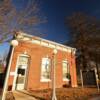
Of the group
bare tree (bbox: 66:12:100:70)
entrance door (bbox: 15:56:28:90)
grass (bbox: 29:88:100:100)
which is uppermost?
bare tree (bbox: 66:12:100:70)

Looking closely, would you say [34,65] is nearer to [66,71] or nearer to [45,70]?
[45,70]

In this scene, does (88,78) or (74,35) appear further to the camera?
(74,35)

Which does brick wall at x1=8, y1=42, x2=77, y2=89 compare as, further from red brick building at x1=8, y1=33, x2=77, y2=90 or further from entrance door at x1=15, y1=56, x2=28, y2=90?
entrance door at x1=15, y1=56, x2=28, y2=90

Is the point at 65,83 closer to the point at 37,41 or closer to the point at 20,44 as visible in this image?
the point at 37,41

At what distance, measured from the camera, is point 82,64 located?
26531 millimetres

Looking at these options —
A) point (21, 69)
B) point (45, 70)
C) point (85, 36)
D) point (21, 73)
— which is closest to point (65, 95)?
point (21, 73)

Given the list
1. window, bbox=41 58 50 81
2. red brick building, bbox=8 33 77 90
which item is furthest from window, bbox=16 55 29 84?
window, bbox=41 58 50 81

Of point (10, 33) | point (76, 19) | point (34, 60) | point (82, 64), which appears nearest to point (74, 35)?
point (76, 19)

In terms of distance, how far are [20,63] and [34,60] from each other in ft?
5.45

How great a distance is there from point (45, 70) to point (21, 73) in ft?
9.54

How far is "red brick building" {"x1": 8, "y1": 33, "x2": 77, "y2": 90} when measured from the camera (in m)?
11.9

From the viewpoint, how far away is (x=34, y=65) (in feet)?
43.4

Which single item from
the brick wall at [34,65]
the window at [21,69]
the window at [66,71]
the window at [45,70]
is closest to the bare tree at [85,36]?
the window at [66,71]

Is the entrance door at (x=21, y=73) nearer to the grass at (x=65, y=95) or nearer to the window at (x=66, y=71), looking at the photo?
the grass at (x=65, y=95)
